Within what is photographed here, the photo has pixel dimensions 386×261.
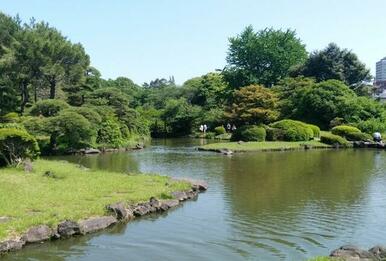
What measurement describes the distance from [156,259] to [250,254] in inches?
82.0

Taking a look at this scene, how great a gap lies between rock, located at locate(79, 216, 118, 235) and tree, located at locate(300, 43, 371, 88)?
4784cm

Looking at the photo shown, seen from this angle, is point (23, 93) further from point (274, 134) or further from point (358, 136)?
point (358, 136)

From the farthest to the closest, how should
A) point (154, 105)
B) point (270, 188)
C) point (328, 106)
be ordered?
point (154, 105) < point (328, 106) < point (270, 188)

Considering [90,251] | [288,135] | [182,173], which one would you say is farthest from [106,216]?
[288,135]

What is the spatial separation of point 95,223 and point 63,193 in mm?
2906

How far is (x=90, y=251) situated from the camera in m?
11.1

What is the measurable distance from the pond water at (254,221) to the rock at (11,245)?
231 mm

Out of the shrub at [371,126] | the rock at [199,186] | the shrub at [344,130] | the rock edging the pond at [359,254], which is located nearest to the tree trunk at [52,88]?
the shrub at [344,130]

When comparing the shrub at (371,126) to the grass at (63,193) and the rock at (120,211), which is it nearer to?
the grass at (63,193)

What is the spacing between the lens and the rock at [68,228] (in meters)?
11.9

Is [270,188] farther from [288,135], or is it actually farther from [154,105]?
[154,105]

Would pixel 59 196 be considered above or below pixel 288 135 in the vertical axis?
below

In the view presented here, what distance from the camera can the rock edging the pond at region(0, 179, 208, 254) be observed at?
1116 centimetres

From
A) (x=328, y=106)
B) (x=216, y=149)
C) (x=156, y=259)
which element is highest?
(x=328, y=106)
